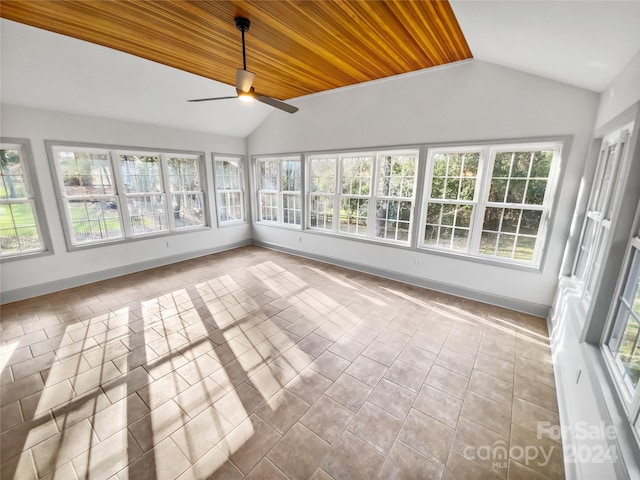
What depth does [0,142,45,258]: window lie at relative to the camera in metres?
3.36

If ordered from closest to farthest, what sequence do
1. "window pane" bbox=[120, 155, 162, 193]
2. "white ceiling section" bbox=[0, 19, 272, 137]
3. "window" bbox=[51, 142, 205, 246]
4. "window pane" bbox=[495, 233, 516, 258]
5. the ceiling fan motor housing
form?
the ceiling fan motor housing → "white ceiling section" bbox=[0, 19, 272, 137] → "window pane" bbox=[495, 233, 516, 258] → "window" bbox=[51, 142, 205, 246] → "window pane" bbox=[120, 155, 162, 193]

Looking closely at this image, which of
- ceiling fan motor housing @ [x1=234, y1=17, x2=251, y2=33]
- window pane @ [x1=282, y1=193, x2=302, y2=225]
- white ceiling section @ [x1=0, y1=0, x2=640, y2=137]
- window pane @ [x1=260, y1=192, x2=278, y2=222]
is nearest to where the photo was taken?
white ceiling section @ [x1=0, y1=0, x2=640, y2=137]

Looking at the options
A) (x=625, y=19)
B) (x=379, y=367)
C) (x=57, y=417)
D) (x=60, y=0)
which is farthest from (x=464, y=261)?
(x=60, y=0)

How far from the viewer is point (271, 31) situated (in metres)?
2.54

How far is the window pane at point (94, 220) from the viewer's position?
4.00 meters

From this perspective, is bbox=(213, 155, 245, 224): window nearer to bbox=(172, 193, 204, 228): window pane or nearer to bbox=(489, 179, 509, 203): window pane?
bbox=(172, 193, 204, 228): window pane

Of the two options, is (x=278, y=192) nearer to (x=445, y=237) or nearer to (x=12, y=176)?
(x=445, y=237)

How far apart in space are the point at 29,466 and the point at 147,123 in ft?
15.1

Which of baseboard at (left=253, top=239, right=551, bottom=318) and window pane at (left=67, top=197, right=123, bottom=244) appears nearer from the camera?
baseboard at (left=253, top=239, right=551, bottom=318)

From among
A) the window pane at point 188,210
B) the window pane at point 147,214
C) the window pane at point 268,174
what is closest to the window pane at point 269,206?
the window pane at point 268,174

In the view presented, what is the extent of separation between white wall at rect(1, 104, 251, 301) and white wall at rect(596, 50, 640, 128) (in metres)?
5.82

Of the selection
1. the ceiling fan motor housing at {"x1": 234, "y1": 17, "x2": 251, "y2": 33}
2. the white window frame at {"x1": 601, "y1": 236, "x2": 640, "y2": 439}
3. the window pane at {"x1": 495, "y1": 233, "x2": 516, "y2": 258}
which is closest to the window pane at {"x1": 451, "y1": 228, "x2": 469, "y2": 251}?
the window pane at {"x1": 495, "y1": 233, "x2": 516, "y2": 258}

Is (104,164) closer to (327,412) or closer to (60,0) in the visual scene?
(60,0)

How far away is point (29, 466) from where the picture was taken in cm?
156
